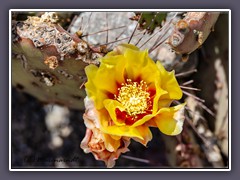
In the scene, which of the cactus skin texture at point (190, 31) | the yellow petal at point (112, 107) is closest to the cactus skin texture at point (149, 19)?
the cactus skin texture at point (190, 31)

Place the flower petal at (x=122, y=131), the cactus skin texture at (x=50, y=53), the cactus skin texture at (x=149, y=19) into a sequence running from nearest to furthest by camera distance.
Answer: the flower petal at (x=122, y=131) < the cactus skin texture at (x=50, y=53) < the cactus skin texture at (x=149, y=19)

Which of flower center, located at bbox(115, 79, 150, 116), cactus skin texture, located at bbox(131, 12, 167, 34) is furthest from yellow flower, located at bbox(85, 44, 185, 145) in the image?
cactus skin texture, located at bbox(131, 12, 167, 34)

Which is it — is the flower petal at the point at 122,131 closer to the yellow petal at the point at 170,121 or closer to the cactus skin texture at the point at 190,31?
the yellow petal at the point at 170,121

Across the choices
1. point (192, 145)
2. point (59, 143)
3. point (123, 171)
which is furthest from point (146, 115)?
point (59, 143)

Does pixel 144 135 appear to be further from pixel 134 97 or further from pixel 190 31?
pixel 190 31

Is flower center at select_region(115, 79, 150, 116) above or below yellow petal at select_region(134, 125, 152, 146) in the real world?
above

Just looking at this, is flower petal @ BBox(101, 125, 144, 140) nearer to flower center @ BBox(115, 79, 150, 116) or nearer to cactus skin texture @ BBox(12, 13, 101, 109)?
flower center @ BBox(115, 79, 150, 116)

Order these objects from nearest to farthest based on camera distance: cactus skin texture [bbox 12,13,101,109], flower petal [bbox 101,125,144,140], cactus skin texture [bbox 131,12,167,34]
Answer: flower petal [bbox 101,125,144,140] < cactus skin texture [bbox 12,13,101,109] < cactus skin texture [bbox 131,12,167,34]

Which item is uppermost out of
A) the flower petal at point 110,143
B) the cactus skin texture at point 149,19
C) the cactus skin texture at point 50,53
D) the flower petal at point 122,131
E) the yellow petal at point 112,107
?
the cactus skin texture at point 149,19
